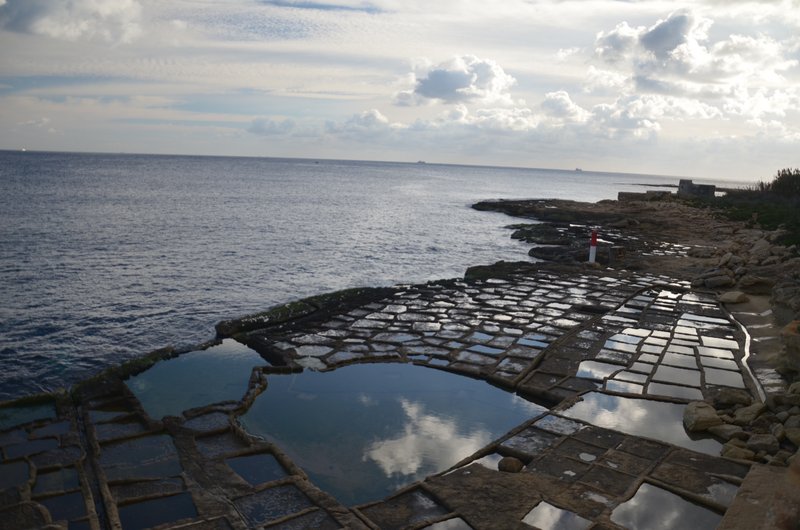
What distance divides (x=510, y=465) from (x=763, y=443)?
277 centimetres

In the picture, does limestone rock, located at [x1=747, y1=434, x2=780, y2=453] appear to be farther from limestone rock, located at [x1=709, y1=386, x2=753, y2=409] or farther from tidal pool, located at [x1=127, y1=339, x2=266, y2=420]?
tidal pool, located at [x1=127, y1=339, x2=266, y2=420]

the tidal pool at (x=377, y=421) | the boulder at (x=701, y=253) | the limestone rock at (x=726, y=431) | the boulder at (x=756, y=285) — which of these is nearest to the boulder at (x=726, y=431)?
the limestone rock at (x=726, y=431)

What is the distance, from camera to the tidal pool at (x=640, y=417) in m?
6.63

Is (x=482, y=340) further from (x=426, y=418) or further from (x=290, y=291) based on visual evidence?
(x=290, y=291)

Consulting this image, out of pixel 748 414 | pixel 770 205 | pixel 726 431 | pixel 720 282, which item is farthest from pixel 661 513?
pixel 770 205

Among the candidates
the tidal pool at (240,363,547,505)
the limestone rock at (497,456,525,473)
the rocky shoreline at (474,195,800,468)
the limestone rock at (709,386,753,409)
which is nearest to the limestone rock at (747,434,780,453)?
the rocky shoreline at (474,195,800,468)

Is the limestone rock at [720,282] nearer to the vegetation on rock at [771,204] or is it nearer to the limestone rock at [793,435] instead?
the vegetation on rock at [771,204]

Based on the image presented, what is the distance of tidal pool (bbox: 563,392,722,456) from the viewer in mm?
6629

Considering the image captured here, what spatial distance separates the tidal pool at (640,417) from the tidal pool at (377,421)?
675 mm

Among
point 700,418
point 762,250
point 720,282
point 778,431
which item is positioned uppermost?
point 762,250

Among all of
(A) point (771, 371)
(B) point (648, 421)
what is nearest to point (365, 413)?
(B) point (648, 421)

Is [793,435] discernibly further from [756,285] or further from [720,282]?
[720,282]

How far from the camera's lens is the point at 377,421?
24.2 ft

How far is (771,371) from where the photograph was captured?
28.4ft
